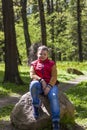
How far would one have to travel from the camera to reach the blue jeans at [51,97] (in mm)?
9617

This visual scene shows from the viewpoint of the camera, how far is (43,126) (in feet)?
33.1

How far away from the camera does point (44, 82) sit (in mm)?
9781

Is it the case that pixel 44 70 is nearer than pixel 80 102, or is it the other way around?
pixel 44 70

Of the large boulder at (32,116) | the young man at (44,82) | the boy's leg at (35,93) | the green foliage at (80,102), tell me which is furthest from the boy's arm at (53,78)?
the green foliage at (80,102)

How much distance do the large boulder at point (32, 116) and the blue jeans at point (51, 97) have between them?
31 centimetres

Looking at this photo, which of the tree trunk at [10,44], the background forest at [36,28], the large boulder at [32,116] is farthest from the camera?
the background forest at [36,28]

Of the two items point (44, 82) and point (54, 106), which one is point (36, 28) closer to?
point (44, 82)

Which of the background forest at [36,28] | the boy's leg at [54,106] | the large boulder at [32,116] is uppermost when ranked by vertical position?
the boy's leg at [54,106]

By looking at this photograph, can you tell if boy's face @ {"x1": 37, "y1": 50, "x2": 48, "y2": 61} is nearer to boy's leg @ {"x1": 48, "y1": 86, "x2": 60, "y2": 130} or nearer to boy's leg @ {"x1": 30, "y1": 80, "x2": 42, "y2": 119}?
boy's leg @ {"x1": 30, "y1": 80, "x2": 42, "y2": 119}

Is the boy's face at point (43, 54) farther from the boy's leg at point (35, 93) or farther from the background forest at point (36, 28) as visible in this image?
the background forest at point (36, 28)

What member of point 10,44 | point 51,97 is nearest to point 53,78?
point 51,97

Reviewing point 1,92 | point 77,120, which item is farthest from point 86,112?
point 1,92

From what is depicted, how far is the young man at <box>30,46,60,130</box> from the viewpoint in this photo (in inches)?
384

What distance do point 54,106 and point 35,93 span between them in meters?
0.56
